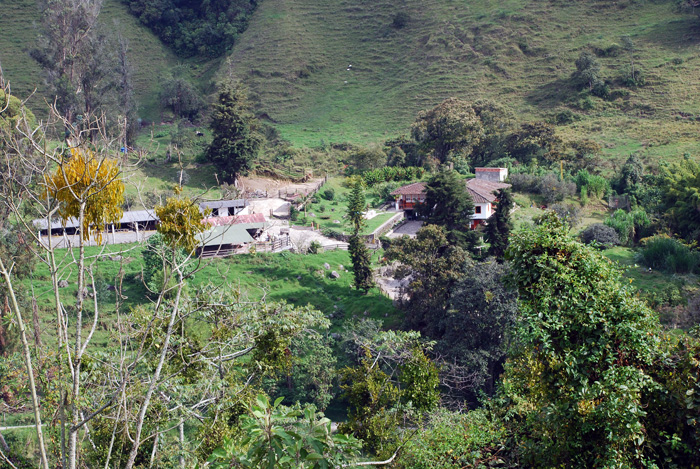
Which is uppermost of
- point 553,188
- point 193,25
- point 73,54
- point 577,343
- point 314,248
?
point 577,343

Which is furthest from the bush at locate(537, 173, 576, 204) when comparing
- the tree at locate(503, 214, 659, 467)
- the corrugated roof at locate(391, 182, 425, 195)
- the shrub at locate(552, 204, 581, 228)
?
the tree at locate(503, 214, 659, 467)

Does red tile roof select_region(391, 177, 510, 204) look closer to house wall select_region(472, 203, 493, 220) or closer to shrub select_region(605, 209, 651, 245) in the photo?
house wall select_region(472, 203, 493, 220)

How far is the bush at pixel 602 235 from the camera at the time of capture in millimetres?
25562

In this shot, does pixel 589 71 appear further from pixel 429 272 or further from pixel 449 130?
pixel 429 272

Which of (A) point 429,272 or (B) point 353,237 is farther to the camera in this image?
(B) point 353,237

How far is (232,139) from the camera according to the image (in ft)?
116

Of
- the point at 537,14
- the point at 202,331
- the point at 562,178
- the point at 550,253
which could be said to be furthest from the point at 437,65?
the point at 550,253

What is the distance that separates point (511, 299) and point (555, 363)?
1227cm

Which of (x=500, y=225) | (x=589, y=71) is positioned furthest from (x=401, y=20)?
(x=500, y=225)

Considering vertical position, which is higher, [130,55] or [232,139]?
[130,55]

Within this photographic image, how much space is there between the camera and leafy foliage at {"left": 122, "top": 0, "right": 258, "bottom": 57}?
68.2 meters

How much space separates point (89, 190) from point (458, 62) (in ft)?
189

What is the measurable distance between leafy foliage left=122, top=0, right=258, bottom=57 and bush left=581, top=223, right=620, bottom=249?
53.4 metres

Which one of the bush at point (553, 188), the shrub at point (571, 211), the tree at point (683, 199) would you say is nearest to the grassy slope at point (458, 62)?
the bush at point (553, 188)
